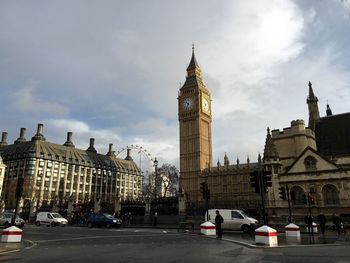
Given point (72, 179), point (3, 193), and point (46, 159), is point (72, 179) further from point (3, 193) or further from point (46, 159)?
point (3, 193)

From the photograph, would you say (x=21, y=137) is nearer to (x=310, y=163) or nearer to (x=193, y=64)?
(x=193, y=64)

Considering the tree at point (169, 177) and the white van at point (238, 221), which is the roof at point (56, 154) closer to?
the tree at point (169, 177)

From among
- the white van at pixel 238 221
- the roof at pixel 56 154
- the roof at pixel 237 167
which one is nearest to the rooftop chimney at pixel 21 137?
the roof at pixel 56 154

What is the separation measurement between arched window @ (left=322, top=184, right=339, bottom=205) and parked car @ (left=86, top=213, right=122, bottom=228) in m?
23.0

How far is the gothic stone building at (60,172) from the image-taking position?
10388 centimetres

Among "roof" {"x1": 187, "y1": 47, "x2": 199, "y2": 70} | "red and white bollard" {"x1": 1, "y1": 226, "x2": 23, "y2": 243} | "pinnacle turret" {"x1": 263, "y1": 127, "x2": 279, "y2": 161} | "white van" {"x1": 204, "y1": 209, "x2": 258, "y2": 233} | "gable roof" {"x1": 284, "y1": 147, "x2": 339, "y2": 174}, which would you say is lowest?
"red and white bollard" {"x1": 1, "y1": 226, "x2": 23, "y2": 243}

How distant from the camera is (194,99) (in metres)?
107

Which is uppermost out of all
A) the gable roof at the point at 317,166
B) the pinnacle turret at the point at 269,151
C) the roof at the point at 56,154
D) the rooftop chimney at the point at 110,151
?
the rooftop chimney at the point at 110,151

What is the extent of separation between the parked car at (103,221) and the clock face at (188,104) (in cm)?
7465

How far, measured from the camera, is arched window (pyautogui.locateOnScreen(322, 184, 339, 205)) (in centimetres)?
3494

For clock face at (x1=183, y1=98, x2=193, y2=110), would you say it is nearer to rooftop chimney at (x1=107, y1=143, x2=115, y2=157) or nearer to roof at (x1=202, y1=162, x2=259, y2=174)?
roof at (x1=202, y1=162, x2=259, y2=174)

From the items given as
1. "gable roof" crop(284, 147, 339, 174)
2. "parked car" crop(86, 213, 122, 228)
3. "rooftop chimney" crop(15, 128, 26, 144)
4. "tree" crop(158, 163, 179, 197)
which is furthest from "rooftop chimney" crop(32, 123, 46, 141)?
"gable roof" crop(284, 147, 339, 174)

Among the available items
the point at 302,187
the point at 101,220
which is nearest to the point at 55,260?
the point at 101,220

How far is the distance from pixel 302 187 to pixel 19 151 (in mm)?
101235
